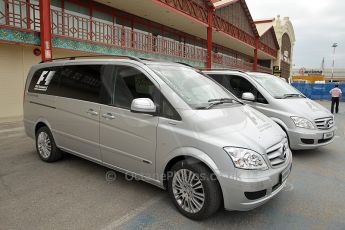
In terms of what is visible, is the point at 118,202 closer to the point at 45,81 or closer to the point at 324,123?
the point at 45,81

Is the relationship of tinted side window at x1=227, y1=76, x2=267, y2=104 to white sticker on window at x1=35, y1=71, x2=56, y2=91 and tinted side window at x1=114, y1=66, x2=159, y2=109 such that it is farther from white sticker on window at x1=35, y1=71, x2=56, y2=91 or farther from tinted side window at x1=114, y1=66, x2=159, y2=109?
white sticker on window at x1=35, y1=71, x2=56, y2=91

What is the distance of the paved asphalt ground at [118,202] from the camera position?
3.04 metres

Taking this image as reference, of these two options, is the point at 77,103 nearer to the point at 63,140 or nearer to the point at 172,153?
the point at 63,140

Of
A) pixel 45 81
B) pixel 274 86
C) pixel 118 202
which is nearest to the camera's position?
pixel 118 202

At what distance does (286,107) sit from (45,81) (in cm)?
479

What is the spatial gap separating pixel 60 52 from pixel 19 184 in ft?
29.7

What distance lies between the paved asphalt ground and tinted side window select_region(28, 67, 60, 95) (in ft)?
4.36

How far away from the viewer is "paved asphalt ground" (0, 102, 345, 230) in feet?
9.96

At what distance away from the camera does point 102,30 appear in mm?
13828

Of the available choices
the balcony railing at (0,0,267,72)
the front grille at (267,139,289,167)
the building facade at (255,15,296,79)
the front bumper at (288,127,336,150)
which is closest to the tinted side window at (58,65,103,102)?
the front grille at (267,139,289,167)

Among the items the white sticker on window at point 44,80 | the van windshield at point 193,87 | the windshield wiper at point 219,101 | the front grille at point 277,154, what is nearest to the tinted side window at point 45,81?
the white sticker on window at point 44,80

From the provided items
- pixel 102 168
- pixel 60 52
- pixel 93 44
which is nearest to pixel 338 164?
pixel 102 168

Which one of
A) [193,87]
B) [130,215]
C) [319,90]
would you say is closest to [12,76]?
[193,87]

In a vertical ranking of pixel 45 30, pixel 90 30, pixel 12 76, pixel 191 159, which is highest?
pixel 90 30
